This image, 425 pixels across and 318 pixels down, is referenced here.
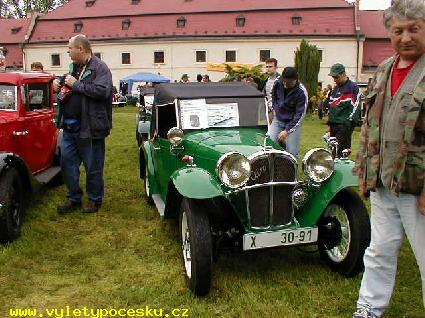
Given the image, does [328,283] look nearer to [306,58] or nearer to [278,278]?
[278,278]

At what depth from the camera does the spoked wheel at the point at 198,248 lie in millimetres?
3221

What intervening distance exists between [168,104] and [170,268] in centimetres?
169

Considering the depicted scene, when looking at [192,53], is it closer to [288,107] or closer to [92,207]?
[288,107]

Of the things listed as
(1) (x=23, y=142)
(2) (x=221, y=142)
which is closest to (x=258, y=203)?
(2) (x=221, y=142)

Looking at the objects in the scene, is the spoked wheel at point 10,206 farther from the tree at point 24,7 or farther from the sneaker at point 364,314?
the tree at point 24,7

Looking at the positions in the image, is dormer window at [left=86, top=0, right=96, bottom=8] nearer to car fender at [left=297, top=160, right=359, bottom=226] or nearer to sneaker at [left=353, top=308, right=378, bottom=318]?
car fender at [left=297, top=160, right=359, bottom=226]

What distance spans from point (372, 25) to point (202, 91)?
39305 millimetres

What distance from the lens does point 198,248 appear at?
322 centimetres

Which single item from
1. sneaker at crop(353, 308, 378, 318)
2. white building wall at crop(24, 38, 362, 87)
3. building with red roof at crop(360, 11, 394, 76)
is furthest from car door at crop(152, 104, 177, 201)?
building with red roof at crop(360, 11, 394, 76)

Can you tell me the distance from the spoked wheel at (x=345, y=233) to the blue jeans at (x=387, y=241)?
28.9 inches

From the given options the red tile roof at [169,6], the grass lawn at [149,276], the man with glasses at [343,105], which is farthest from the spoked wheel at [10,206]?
the red tile roof at [169,6]

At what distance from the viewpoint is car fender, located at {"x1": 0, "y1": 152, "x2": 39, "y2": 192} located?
14.1 ft

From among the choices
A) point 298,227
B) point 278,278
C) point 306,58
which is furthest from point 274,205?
point 306,58

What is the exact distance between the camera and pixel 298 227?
3.55 metres
